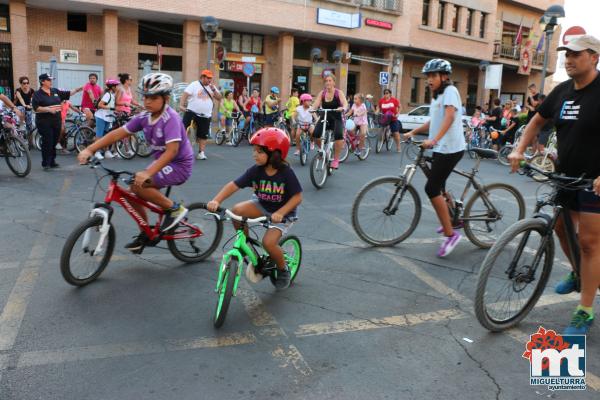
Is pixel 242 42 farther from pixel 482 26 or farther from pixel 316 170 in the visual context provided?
pixel 316 170

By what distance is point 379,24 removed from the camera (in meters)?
31.8

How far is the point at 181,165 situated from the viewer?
4977mm

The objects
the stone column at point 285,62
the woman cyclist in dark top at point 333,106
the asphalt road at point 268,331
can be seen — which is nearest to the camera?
the asphalt road at point 268,331

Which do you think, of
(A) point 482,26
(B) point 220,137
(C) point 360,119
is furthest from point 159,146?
(A) point 482,26

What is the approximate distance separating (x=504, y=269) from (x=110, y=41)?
24.0 meters

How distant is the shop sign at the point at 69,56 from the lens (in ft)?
80.1

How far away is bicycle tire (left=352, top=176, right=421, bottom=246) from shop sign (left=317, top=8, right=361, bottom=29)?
2491cm

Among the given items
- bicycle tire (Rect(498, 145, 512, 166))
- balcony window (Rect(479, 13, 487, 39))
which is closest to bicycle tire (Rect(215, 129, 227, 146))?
bicycle tire (Rect(498, 145, 512, 166))

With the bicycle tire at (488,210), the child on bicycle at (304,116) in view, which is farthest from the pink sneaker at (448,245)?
the child on bicycle at (304,116)

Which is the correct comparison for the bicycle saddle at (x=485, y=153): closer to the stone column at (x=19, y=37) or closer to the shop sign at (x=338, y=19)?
the stone column at (x=19, y=37)

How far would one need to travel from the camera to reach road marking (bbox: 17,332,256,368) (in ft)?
10.8

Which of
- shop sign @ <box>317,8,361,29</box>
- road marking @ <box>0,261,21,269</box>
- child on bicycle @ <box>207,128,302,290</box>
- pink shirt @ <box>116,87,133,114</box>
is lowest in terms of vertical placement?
road marking @ <box>0,261,21,269</box>

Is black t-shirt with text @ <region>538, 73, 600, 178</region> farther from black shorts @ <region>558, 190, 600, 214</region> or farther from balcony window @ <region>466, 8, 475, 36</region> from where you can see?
balcony window @ <region>466, 8, 475, 36</region>

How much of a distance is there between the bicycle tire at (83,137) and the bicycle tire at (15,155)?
315 centimetres
